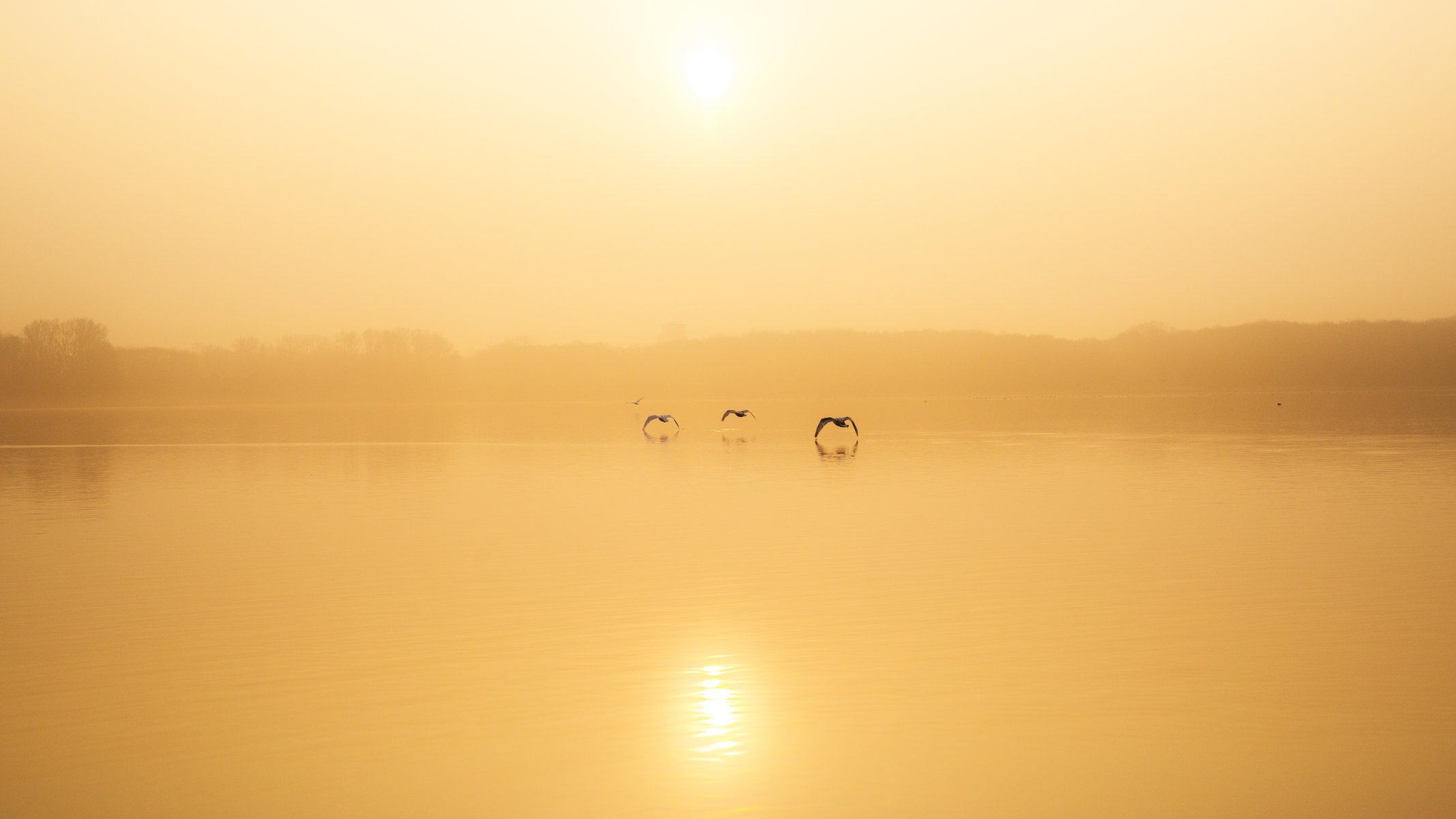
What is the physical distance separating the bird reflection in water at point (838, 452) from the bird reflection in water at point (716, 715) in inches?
1519

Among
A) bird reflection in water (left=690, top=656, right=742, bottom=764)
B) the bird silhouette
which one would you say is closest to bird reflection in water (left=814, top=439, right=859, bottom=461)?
the bird silhouette

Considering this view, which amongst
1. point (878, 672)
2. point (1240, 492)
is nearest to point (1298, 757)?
point (878, 672)

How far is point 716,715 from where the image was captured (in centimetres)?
1217

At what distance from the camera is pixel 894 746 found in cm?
1120

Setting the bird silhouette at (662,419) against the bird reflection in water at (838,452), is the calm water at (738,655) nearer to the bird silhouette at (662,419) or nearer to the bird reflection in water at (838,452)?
the bird reflection in water at (838,452)

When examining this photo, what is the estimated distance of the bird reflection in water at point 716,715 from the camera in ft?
36.1

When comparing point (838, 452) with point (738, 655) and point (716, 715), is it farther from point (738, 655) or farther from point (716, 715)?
point (716, 715)

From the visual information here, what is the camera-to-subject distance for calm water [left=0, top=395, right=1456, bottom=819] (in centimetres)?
1028

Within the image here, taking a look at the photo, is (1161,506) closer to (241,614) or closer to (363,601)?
(363,601)

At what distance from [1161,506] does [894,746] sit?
2307 centimetres

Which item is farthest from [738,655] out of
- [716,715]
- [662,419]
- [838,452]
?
[662,419]

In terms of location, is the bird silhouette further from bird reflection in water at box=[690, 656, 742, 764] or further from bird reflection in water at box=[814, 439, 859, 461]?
bird reflection in water at box=[690, 656, 742, 764]

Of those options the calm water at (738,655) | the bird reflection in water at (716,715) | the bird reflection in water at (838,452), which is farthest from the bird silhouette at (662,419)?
the bird reflection in water at (716,715)

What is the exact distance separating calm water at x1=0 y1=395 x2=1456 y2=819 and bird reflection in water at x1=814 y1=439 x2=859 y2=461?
16766mm
